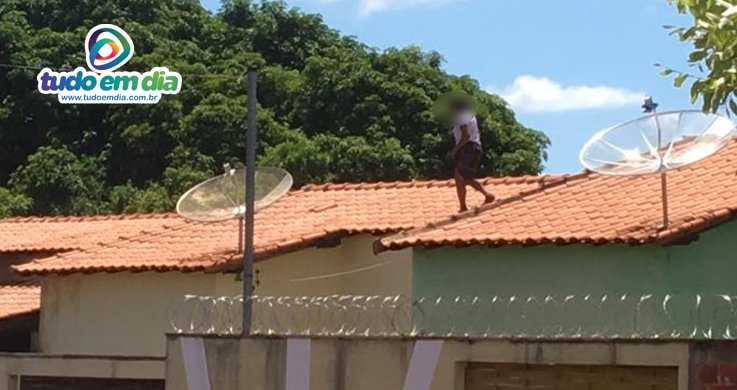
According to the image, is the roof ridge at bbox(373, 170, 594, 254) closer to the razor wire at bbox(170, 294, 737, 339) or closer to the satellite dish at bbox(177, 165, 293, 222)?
the satellite dish at bbox(177, 165, 293, 222)

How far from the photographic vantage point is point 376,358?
14.5 metres

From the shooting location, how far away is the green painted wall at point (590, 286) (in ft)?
42.4

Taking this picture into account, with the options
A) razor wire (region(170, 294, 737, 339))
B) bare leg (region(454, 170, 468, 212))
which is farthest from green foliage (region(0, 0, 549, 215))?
razor wire (region(170, 294, 737, 339))

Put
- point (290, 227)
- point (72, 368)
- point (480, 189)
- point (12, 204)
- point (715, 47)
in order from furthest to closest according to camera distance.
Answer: point (12, 204), point (290, 227), point (72, 368), point (480, 189), point (715, 47)

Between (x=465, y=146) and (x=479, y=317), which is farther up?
(x=465, y=146)

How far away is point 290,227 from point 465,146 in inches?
168

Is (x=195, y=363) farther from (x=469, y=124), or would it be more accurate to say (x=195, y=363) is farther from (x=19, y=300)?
(x=19, y=300)

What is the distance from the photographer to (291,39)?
4334cm

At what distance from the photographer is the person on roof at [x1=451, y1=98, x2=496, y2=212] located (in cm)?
1784

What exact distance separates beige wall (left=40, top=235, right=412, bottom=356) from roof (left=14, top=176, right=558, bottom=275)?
0.96ft

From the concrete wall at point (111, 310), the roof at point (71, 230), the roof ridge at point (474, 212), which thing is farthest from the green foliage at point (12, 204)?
the roof ridge at point (474, 212)

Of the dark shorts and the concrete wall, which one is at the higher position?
the dark shorts

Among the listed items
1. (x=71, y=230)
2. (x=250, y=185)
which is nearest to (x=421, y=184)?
(x=250, y=185)

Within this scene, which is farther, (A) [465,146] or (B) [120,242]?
(B) [120,242]
